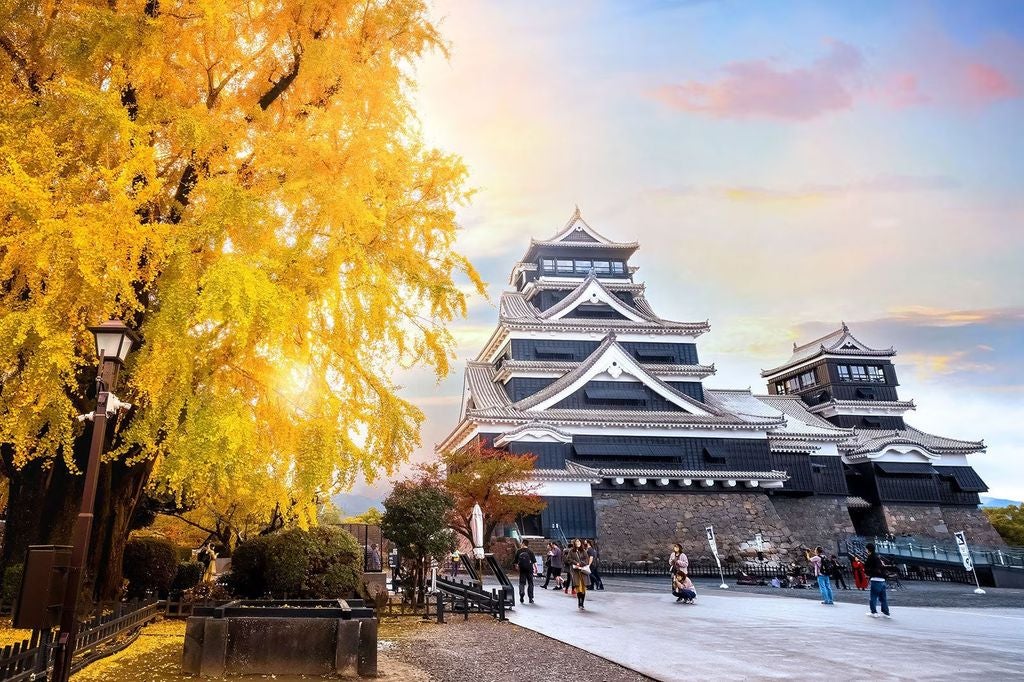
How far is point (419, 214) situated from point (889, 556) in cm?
3116

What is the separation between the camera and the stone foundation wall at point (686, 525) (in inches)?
1174

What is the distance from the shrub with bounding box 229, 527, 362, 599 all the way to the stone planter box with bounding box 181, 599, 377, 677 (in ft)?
12.8

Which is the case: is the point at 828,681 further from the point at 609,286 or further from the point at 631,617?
the point at 609,286

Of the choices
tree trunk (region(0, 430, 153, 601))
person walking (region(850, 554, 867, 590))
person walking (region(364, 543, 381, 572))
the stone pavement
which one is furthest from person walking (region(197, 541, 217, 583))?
person walking (region(850, 554, 867, 590))

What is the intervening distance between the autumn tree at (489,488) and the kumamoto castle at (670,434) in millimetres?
3437

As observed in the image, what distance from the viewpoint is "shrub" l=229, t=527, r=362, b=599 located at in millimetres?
10508

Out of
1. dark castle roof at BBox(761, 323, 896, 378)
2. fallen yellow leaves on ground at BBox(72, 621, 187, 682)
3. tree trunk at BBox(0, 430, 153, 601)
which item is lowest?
fallen yellow leaves on ground at BBox(72, 621, 187, 682)

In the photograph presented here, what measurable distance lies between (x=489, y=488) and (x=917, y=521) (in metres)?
28.7

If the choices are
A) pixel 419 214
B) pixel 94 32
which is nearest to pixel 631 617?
pixel 419 214

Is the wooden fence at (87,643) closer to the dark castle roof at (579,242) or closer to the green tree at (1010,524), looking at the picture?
the dark castle roof at (579,242)

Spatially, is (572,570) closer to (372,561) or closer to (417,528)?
(417,528)

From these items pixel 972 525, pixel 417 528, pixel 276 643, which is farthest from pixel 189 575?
pixel 972 525

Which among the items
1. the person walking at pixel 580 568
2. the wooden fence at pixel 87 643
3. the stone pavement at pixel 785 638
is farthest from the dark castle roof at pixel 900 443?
the wooden fence at pixel 87 643

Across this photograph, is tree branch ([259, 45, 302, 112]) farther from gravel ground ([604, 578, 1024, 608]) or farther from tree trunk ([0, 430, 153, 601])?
gravel ground ([604, 578, 1024, 608])
